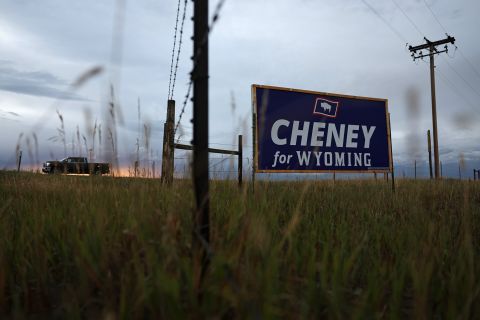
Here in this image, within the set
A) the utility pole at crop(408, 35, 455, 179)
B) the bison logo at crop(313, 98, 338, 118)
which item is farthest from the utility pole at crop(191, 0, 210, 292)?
the utility pole at crop(408, 35, 455, 179)

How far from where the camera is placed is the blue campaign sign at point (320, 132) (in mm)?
7230

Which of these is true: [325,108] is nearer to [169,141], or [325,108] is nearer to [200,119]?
[169,141]

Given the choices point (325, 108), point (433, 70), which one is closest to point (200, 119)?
point (325, 108)

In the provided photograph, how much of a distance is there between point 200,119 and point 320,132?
633cm

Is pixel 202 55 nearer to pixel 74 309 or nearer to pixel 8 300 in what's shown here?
pixel 74 309

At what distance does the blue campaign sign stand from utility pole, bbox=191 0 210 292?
4894 mm

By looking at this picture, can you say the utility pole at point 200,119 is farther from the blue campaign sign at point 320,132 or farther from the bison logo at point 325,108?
the bison logo at point 325,108

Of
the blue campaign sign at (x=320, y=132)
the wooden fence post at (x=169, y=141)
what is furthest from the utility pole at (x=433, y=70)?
the wooden fence post at (x=169, y=141)

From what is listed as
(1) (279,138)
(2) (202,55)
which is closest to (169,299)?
(2) (202,55)

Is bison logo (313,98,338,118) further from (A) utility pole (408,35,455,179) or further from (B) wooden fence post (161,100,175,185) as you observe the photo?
(A) utility pole (408,35,455,179)

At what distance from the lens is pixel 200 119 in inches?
76.2

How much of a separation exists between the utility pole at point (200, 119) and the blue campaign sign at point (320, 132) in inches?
193

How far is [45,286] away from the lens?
1.93 metres

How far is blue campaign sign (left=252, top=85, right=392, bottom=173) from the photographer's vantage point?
7.23 meters
